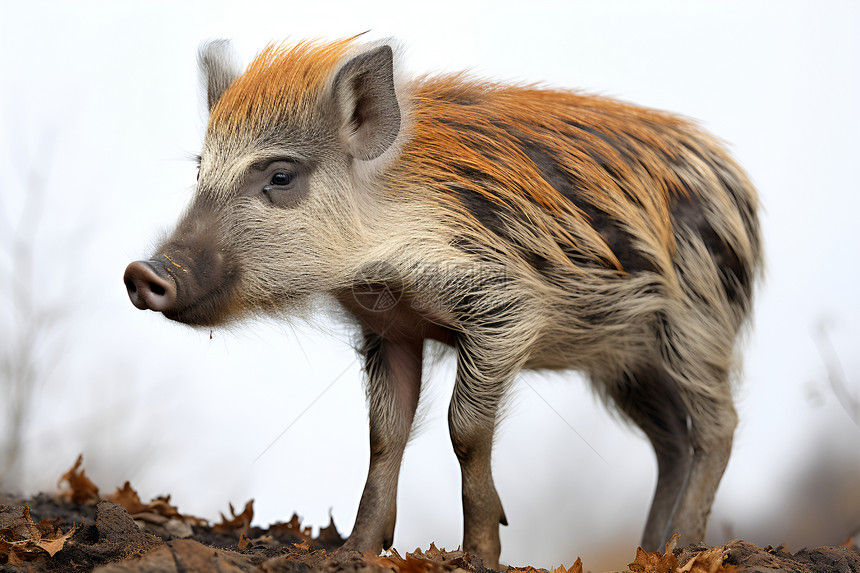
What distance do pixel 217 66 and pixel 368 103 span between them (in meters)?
0.75

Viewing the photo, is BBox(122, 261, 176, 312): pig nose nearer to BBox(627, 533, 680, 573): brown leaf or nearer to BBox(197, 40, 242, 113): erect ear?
BBox(197, 40, 242, 113): erect ear

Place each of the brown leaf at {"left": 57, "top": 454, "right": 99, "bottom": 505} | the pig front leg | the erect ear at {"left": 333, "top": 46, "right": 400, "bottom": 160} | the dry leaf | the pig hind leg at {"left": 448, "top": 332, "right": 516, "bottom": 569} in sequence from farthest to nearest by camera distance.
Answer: the brown leaf at {"left": 57, "top": 454, "right": 99, "bottom": 505} → the pig front leg → the pig hind leg at {"left": 448, "top": 332, "right": 516, "bottom": 569} → the erect ear at {"left": 333, "top": 46, "right": 400, "bottom": 160} → the dry leaf

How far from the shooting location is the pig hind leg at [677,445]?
3.72 metres

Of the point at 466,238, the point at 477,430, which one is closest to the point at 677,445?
the point at 477,430

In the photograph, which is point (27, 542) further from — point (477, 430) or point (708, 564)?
point (708, 564)

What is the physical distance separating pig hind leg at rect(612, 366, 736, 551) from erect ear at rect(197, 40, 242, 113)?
2334mm

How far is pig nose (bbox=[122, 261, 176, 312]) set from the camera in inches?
102

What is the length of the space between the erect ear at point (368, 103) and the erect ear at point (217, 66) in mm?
628

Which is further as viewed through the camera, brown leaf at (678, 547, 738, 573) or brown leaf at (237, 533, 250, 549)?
brown leaf at (237, 533, 250, 549)

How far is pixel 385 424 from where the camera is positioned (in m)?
3.35

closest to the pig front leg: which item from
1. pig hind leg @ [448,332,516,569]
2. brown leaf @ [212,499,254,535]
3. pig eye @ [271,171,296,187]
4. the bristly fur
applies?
the bristly fur

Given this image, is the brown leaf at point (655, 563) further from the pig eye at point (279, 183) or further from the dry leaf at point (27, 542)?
the dry leaf at point (27, 542)

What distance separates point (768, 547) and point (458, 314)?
4.58 feet

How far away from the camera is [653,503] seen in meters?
4.15
